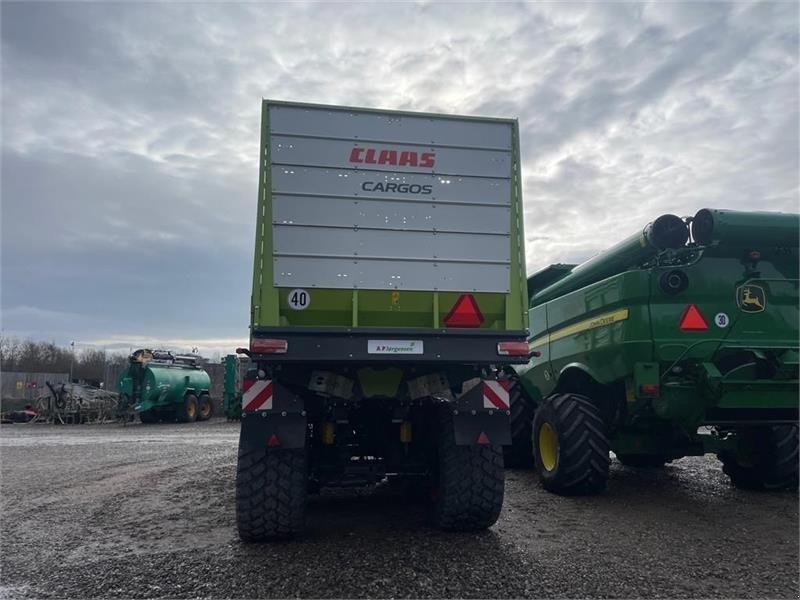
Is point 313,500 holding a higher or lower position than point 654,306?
lower

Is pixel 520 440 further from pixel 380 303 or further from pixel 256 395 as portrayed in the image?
pixel 256 395

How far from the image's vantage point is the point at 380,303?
495cm

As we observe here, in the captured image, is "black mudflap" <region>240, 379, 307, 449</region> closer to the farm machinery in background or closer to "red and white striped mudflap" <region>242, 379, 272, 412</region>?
"red and white striped mudflap" <region>242, 379, 272, 412</region>

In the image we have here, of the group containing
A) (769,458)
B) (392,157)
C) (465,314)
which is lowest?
(769,458)

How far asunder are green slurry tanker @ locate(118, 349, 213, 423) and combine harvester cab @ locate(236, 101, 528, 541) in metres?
18.3

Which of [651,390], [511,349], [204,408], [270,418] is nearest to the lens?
[270,418]

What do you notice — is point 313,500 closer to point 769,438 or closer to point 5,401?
point 769,438

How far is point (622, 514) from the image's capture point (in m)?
5.91

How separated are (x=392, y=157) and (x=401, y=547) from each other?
3231 mm

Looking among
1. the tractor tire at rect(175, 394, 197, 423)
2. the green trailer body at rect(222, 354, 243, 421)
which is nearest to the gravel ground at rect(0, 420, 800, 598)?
the green trailer body at rect(222, 354, 243, 421)

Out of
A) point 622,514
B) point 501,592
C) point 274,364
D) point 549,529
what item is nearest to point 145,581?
point 274,364

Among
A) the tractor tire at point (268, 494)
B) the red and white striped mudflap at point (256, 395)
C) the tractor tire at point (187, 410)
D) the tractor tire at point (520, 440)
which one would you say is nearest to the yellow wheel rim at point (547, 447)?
the tractor tire at point (520, 440)

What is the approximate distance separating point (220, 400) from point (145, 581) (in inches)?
949

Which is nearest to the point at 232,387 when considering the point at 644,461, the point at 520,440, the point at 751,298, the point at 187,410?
the point at 187,410
